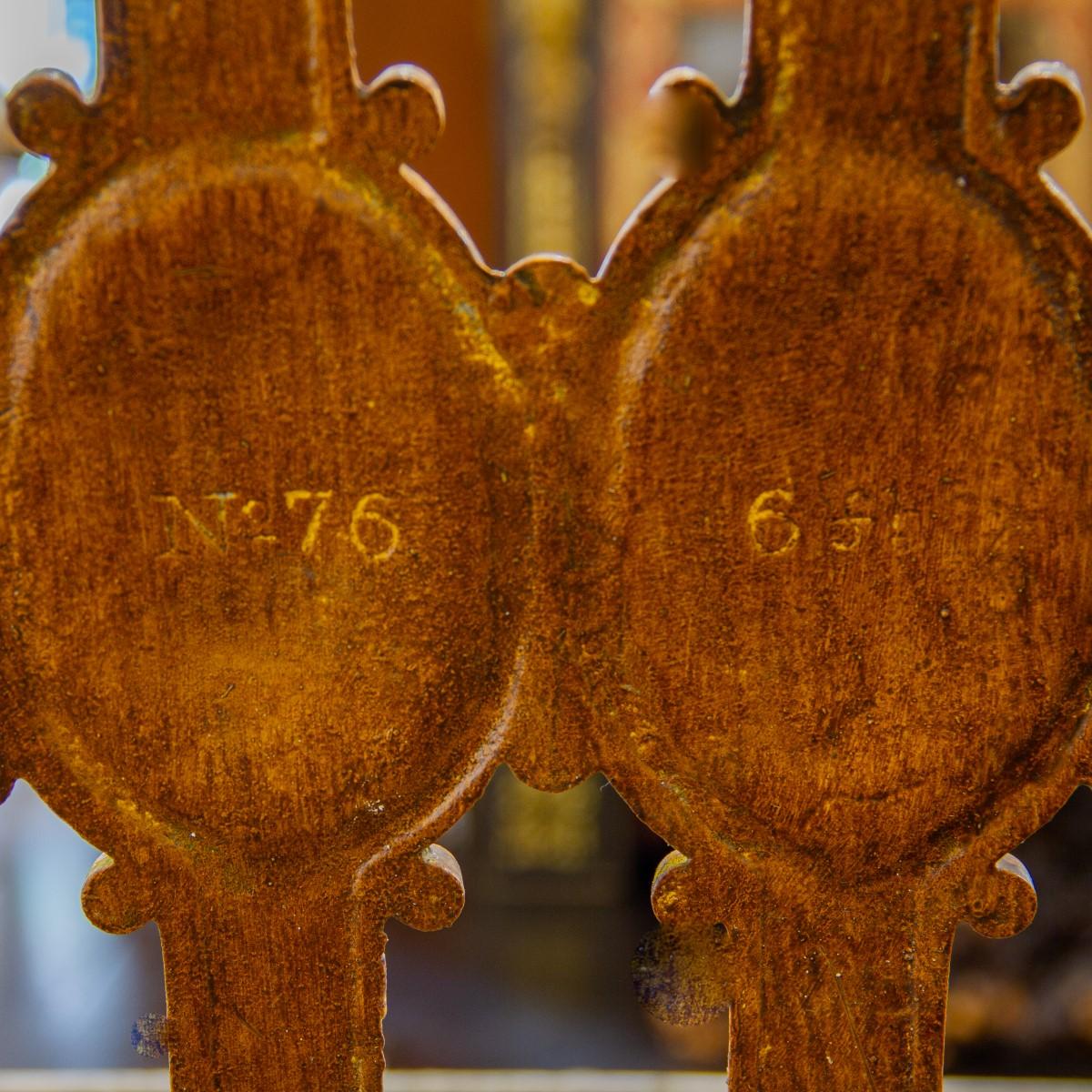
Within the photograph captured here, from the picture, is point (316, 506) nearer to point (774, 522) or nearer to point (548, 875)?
point (774, 522)

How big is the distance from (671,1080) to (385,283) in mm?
798

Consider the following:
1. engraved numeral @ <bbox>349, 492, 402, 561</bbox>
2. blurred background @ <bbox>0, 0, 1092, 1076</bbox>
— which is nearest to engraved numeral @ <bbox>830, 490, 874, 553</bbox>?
engraved numeral @ <bbox>349, 492, 402, 561</bbox>

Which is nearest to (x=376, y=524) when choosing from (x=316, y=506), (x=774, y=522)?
(x=316, y=506)

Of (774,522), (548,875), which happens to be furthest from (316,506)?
(548,875)

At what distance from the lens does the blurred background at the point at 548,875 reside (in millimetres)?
1934

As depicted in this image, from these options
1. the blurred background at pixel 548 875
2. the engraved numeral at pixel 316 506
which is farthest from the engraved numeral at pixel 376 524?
the blurred background at pixel 548 875

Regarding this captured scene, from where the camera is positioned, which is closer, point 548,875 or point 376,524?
point 376,524

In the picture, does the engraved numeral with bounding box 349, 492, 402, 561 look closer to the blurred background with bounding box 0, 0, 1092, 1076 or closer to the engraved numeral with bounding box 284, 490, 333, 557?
the engraved numeral with bounding box 284, 490, 333, 557

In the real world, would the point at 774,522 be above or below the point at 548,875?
above

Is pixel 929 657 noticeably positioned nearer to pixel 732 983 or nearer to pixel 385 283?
pixel 732 983

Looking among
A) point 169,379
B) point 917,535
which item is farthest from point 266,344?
point 917,535

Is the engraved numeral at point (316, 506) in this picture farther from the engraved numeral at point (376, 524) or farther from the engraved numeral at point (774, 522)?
the engraved numeral at point (774, 522)

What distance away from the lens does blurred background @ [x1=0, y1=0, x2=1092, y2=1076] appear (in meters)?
1.93

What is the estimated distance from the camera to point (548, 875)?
2.35m
